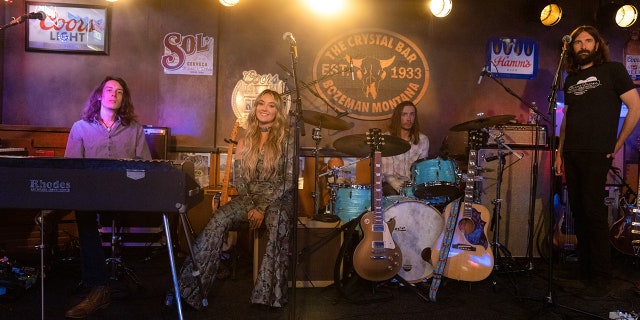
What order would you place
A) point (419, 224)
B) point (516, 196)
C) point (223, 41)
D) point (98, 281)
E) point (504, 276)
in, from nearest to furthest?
1. point (98, 281)
2. point (419, 224)
3. point (504, 276)
4. point (516, 196)
5. point (223, 41)

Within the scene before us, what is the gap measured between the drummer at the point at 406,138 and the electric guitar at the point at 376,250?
1445mm

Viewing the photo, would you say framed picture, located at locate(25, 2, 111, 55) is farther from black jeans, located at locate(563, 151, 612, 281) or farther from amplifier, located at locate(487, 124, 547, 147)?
black jeans, located at locate(563, 151, 612, 281)

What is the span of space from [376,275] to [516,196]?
2.28 metres

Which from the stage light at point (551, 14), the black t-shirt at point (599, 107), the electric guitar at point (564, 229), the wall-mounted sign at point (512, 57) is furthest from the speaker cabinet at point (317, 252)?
the stage light at point (551, 14)

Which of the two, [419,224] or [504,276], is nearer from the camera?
[419,224]

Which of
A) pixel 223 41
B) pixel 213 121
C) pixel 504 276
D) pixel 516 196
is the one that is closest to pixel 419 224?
pixel 504 276

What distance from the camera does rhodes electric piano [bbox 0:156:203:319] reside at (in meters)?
2.47

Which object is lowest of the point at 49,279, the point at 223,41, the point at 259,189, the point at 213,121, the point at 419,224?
the point at 49,279

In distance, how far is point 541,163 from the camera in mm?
5641

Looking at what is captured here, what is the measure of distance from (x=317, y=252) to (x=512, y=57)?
13.8 feet

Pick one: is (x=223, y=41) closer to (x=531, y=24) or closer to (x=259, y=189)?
(x=259, y=189)

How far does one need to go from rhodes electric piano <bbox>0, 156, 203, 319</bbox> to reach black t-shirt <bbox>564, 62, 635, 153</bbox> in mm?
3505

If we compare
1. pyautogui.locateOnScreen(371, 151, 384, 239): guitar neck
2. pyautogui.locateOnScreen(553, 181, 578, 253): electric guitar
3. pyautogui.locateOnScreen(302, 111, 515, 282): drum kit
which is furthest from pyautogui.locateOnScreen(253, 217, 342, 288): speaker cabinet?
pyautogui.locateOnScreen(553, 181, 578, 253): electric guitar

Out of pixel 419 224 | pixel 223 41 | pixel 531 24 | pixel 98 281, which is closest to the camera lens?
pixel 98 281
